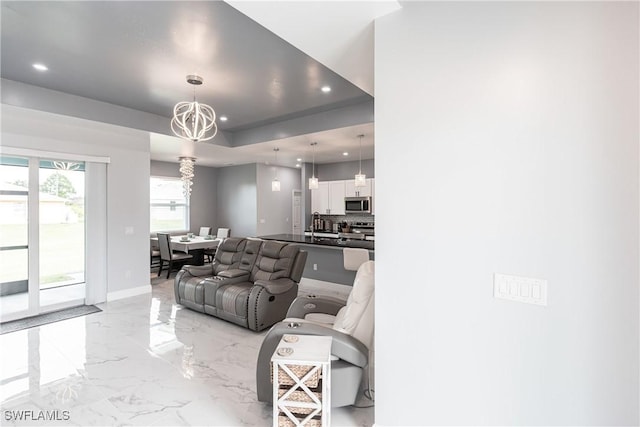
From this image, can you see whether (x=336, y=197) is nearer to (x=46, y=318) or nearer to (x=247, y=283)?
(x=247, y=283)

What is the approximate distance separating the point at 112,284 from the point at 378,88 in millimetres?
5161

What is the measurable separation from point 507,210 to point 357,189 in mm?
6480

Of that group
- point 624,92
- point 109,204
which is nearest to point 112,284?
point 109,204

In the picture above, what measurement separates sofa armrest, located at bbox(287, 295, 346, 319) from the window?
6570mm

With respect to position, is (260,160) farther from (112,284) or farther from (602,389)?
(602,389)

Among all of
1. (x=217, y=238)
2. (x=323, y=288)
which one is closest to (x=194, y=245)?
(x=217, y=238)

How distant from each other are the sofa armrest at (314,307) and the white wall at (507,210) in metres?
1.12

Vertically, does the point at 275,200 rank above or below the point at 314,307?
above

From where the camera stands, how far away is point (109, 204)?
16.0ft

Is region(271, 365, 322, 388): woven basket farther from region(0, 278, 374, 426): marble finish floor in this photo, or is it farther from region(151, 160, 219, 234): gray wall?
region(151, 160, 219, 234): gray wall

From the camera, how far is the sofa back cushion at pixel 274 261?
4094mm

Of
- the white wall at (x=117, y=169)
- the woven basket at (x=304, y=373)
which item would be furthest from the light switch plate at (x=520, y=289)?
the white wall at (x=117, y=169)

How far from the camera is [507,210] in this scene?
1.45 metres

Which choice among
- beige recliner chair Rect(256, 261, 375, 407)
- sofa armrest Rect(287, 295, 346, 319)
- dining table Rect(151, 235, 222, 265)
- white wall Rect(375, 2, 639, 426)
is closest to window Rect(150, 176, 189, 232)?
dining table Rect(151, 235, 222, 265)
